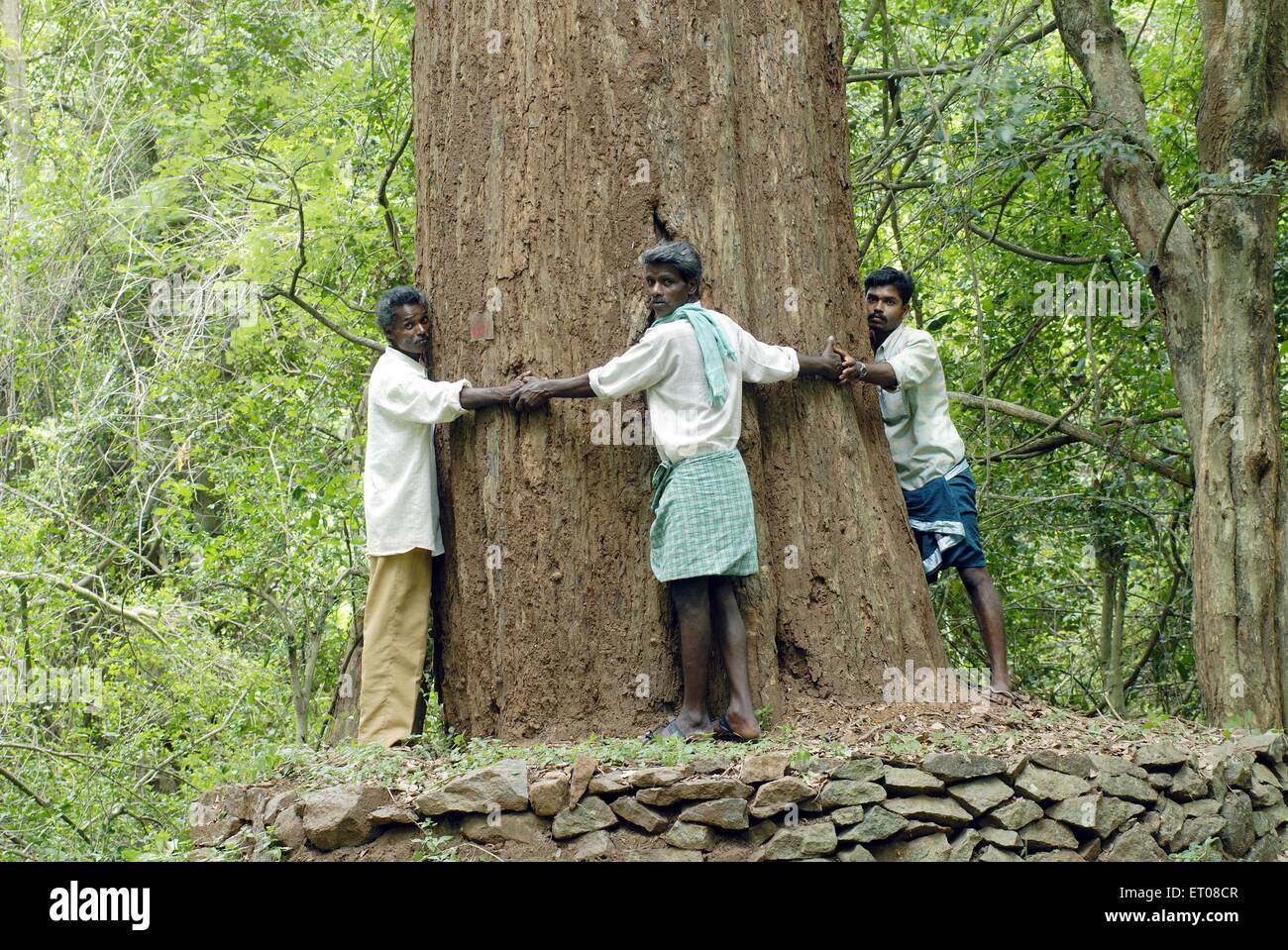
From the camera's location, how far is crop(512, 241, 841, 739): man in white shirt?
5.21 m

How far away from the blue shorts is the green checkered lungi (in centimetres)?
122

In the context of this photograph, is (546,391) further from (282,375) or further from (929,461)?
(282,375)

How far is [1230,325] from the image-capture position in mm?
7375

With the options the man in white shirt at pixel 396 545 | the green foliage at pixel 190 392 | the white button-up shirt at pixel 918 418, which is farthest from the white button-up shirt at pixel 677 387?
the green foliage at pixel 190 392

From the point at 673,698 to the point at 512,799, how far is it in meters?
1.04

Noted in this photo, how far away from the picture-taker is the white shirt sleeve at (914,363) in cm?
602

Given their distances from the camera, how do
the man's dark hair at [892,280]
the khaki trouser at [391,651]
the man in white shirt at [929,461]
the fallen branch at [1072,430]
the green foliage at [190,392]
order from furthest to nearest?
the green foliage at [190,392]
the fallen branch at [1072,430]
the man's dark hair at [892,280]
the man in white shirt at [929,461]
the khaki trouser at [391,651]

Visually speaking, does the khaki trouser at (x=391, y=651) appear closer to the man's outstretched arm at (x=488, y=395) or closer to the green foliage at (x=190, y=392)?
the man's outstretched arm at (x=488, y=395)

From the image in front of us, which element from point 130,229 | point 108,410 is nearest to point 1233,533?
point 130,229

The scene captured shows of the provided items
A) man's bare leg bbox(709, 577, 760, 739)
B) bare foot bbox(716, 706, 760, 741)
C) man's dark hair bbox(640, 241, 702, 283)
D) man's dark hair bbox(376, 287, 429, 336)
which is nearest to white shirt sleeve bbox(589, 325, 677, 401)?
man's dark hair bbox(640, 241, 702, 283)

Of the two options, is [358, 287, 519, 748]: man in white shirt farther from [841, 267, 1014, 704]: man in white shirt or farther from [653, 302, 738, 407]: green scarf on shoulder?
[841, 267, 1014, 704]: man in white shirt

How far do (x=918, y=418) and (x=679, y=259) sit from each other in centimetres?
159

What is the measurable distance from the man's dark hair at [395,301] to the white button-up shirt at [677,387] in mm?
1233

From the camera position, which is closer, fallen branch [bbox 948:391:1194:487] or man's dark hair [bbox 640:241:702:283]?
man's dark hair [bbox 640:241:702:283]
